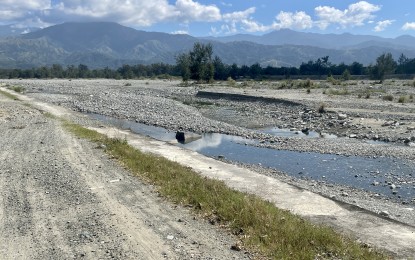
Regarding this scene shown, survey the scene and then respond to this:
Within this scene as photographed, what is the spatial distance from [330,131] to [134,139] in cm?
1641

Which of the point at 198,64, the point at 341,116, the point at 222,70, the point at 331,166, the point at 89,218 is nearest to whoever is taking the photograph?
the point at 89,218

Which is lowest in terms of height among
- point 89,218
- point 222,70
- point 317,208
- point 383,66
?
point 317,208

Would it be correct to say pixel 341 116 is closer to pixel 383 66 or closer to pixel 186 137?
pixel 186 137

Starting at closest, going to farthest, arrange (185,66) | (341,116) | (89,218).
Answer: (89,218) → (341,116) → (185,66)

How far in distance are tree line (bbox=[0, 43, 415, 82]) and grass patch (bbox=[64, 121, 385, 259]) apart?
86.4 m

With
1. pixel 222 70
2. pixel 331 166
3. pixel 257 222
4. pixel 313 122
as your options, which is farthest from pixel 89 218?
pixel 222 70

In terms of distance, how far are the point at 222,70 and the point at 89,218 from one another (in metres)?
116

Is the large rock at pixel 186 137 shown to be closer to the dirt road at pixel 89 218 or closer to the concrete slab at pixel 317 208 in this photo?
the concrete slab at pixel 317 208

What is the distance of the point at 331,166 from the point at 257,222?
1337 cm

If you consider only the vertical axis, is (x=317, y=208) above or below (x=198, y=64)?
below

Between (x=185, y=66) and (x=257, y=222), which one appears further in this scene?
(x=185, y=66)

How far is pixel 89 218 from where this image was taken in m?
11.9

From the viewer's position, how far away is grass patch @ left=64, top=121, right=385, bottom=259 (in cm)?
951

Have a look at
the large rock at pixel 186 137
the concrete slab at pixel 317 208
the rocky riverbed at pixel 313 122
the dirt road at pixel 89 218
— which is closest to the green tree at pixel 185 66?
the rocky riverbed at pixel 313 122
